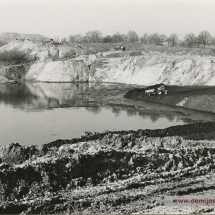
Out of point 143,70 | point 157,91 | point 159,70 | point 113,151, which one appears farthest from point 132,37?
point 113,151

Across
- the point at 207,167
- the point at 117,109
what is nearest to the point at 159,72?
the point at 117,109

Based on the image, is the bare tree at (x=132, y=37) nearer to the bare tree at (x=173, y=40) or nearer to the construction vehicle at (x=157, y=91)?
the bare tree at (x=173, y=40)

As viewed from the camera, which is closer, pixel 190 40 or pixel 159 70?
pixel 159 70

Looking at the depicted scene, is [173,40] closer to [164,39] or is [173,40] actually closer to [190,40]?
[190,40]

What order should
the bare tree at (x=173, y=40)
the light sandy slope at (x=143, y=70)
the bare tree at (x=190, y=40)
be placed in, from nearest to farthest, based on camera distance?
the light sandy slope at (x=143, y=70) < the bare tree at (x=190, y=40) < the bare tree at (x=173, y=40)

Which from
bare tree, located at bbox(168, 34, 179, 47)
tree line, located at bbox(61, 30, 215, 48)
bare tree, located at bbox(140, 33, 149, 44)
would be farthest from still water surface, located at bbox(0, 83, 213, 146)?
bare tree, located at bbox(140, 33, 149, 44)

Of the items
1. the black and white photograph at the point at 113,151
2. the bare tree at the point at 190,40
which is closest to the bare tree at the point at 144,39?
the bare tree at the point at 190,40
